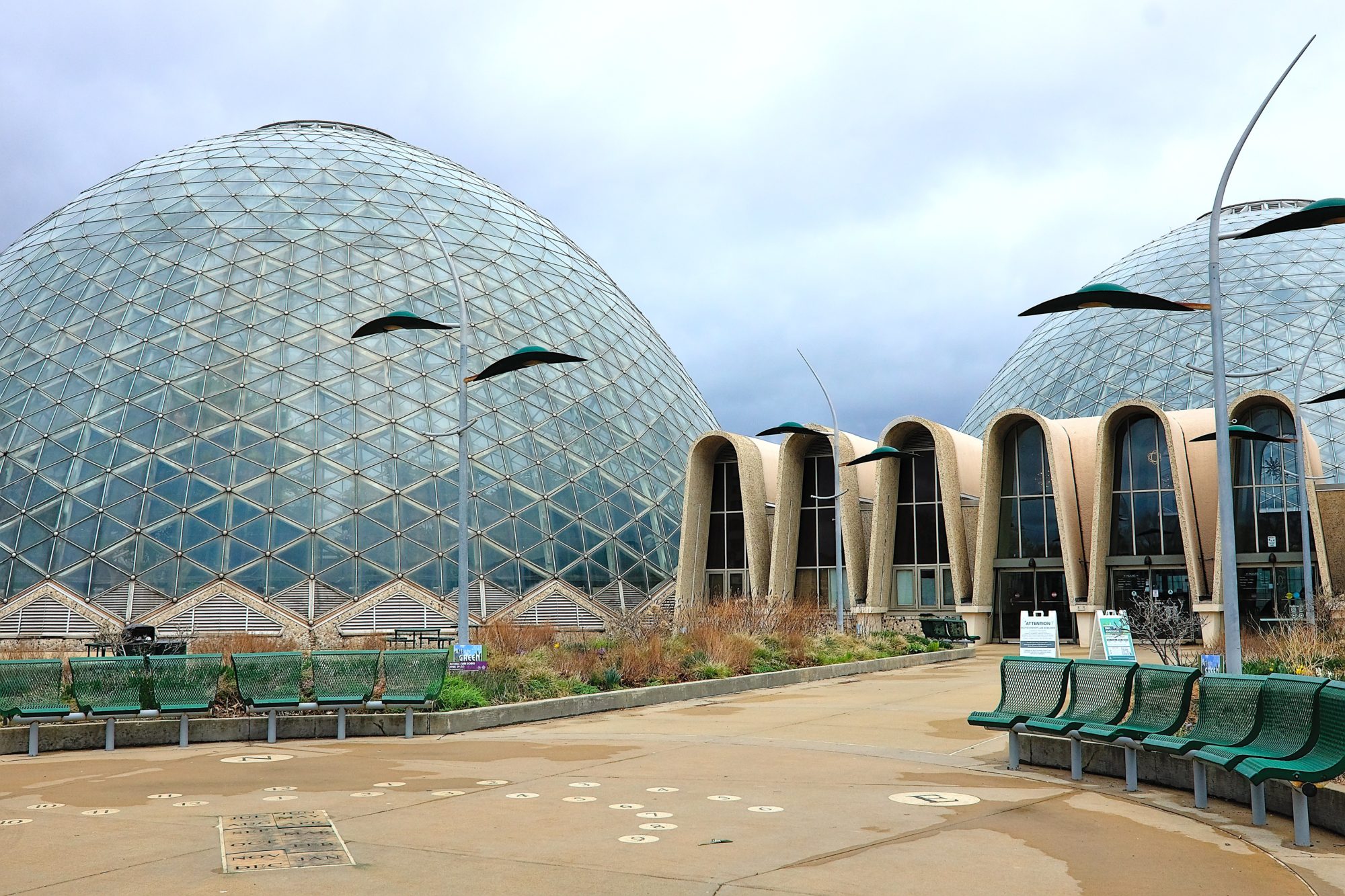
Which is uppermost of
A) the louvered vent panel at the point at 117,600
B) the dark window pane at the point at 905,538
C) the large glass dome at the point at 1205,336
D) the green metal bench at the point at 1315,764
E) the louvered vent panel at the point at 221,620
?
the large glass dome at the point at 1205,336

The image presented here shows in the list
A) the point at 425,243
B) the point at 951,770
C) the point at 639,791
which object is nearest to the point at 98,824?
the point at 639,791

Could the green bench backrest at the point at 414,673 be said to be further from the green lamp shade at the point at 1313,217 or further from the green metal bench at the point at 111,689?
the green lamp shade at the point at 1313,217

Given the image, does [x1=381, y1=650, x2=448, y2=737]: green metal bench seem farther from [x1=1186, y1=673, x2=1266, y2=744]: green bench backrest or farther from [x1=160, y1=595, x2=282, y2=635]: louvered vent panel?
[x1=160, y1=595, x2=282, y2=635]: louvered vent panel

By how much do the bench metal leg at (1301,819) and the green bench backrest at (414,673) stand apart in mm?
10899

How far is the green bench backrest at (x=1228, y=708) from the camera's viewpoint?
984 centimetres

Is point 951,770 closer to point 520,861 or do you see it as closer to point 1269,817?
point 1269,817

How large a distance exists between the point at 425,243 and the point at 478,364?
20.9 ft

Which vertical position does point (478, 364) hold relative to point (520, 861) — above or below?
above

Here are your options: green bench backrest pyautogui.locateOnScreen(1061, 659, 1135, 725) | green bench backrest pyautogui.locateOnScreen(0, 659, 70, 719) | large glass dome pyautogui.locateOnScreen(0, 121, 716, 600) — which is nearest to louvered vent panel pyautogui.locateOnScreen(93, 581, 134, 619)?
large glass dome pyautogui.locateOnScreen(0, 121, 716, 600)

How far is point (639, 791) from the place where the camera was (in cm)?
1095

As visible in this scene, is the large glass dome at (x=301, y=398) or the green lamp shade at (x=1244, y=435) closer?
the green lamp shade at (x=1244, y=435)

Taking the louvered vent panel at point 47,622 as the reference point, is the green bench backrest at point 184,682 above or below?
below

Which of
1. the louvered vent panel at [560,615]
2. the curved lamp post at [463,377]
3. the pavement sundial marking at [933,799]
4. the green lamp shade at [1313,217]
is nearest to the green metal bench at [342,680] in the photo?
the curved lamp post at [463,377]

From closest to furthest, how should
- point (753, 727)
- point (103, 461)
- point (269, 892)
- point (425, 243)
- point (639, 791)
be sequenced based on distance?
1. point (269, 892)
2. point (639, 791)
3. point (753, 727)
4. point (103, 461)
5. point (425, 243)
